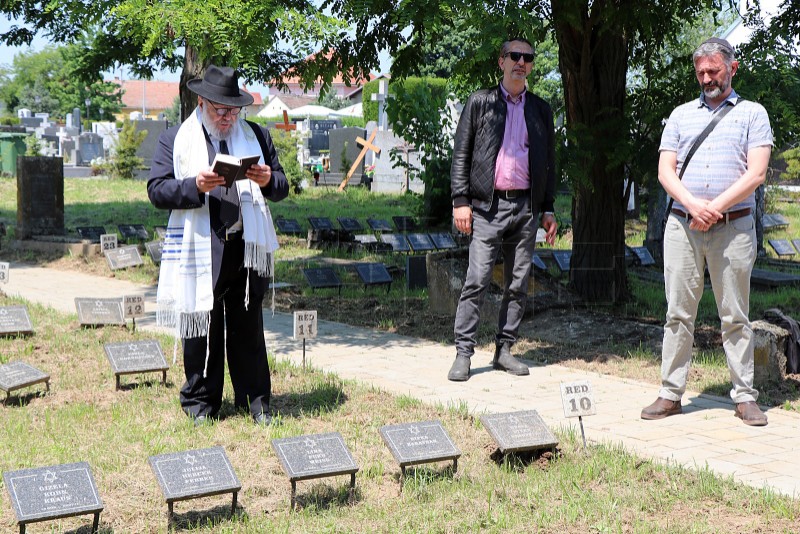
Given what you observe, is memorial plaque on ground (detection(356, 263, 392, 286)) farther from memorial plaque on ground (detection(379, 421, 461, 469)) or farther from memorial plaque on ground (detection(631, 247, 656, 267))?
memorial plaque on ground (detection(379, 421, 461, 469))

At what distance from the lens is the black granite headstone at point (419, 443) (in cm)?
482

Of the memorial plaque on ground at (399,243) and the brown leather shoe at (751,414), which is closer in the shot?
the brown leather shoe at (751,414)

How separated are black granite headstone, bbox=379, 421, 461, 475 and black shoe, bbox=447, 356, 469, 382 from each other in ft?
6.70

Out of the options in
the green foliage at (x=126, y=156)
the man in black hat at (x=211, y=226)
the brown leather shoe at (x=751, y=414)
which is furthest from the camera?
the green foliage at (x=126, y=156)

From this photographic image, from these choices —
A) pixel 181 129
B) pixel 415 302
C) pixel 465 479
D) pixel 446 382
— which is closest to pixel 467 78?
pixel 415 302

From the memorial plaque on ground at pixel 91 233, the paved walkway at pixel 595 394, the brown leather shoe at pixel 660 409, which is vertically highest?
the memorial plaque on ground at pixel 91 233

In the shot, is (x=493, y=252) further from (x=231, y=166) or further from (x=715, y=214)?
(x=231, y=166)

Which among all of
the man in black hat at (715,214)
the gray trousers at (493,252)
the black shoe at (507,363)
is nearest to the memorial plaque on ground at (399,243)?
the black shoe at (507,363)

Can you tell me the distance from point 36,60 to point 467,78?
85.1 m

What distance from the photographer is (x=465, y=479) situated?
495cm

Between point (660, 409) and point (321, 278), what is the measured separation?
5544 millimetres

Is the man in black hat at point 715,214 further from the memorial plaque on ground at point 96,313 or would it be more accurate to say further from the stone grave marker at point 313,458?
the memorial plaque on ground at point 96,313

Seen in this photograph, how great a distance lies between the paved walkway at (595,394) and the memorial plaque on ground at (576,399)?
1.17 ft

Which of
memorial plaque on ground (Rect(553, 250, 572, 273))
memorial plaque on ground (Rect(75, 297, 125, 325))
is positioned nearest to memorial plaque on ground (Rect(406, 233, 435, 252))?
memorial plaque on ground (Rect(553, 250, 572, 273))
